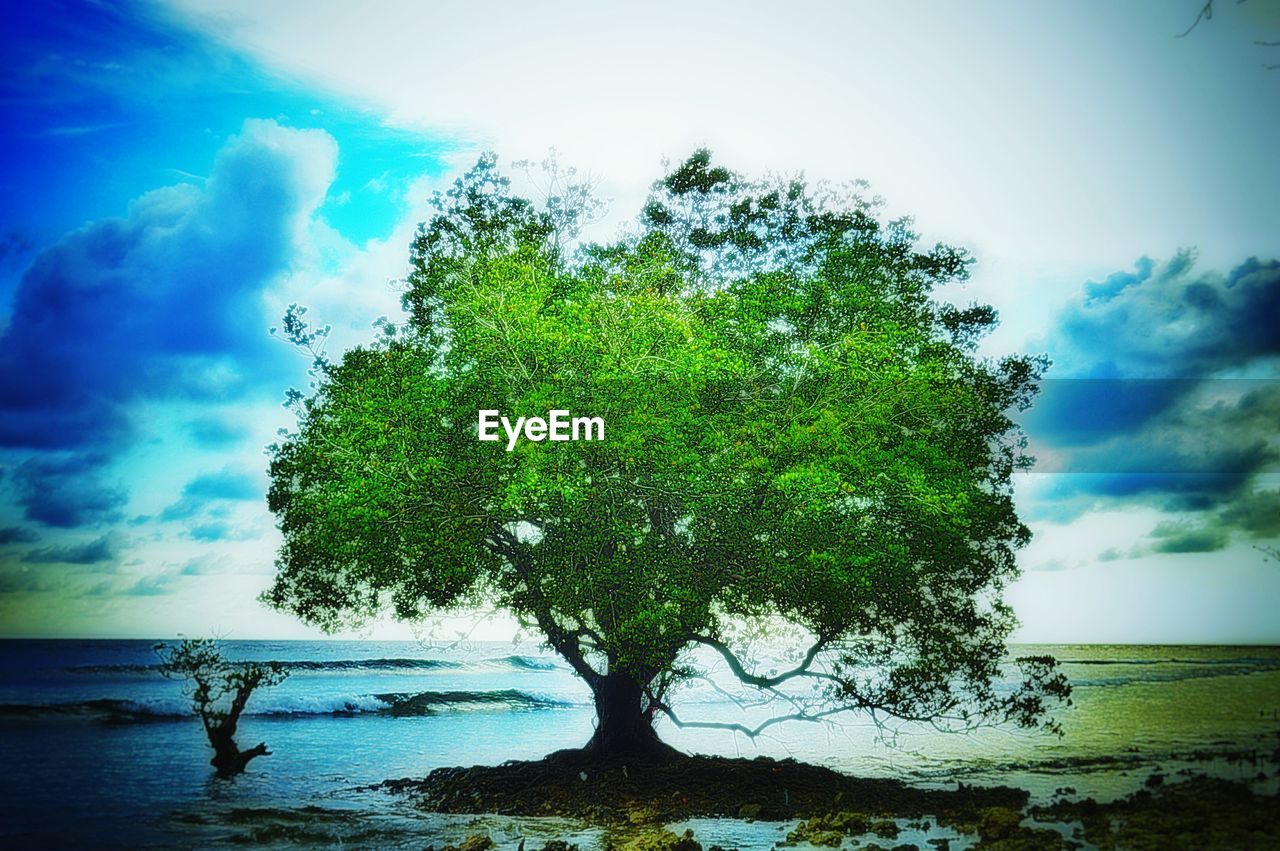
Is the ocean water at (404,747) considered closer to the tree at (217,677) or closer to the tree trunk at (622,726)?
the tree at (217,677)

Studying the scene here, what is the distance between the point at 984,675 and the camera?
44.8 feet

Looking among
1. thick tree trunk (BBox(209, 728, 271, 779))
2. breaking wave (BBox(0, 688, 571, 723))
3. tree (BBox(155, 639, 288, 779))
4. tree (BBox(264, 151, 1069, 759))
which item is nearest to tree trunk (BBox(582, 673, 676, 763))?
tree (BBox(264, 151, 1069, 759))

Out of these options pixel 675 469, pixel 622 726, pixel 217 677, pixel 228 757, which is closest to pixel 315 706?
pixel 228 757

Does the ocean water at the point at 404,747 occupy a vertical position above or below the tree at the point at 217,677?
below

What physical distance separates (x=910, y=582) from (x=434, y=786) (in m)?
9.24

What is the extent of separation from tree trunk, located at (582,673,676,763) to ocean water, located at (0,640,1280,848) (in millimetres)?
2013

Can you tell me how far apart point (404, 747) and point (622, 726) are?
992 centimetres

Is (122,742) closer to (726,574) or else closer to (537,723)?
(537,723)

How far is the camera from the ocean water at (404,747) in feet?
40.4

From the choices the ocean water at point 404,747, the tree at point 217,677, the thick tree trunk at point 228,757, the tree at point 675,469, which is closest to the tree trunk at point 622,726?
the tree at point 675,469

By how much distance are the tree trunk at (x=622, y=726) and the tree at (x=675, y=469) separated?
51 mm

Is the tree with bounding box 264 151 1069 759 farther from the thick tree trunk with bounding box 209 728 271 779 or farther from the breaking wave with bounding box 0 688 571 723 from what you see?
the breaking wave with bounding box 0 688 571 723

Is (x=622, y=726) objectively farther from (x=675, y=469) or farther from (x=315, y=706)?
(x=315, y=706)

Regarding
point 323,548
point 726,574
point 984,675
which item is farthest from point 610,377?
point 984,675
